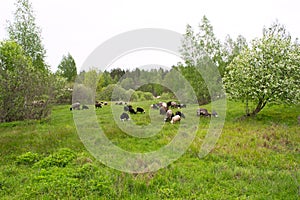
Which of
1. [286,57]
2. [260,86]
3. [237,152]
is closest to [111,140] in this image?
[237,152]

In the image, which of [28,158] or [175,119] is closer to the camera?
[28,158]

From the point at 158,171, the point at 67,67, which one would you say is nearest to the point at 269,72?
the point at 158,171

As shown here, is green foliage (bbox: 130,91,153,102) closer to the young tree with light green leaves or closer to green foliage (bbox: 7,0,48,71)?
the young tree with light green leaves

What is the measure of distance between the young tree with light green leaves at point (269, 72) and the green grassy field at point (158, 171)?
3.87m

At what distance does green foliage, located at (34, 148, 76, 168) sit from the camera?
8.59 metres

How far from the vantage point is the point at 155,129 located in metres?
14.1

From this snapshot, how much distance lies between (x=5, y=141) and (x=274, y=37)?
17444 mm

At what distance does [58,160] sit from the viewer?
8844 mm

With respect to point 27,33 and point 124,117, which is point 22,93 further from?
point 27,33

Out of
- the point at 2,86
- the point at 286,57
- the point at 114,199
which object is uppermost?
the point at 286,57

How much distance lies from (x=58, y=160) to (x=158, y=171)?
140 inches

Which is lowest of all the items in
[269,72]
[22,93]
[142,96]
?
[22,93]

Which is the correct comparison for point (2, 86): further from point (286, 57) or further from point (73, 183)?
point (286, 57)

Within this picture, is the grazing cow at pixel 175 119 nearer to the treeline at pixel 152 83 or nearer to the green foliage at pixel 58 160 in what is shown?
the treeline at pixel 152 83
